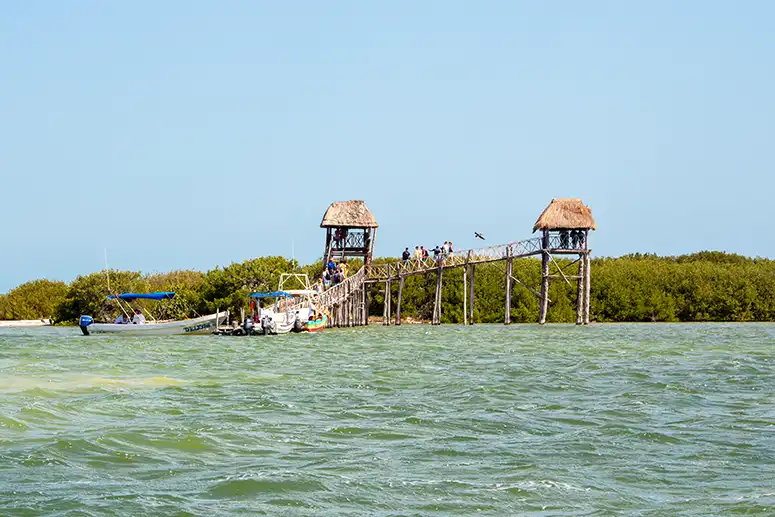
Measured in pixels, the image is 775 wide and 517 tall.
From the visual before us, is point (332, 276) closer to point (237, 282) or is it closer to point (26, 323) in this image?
point (237, 282)

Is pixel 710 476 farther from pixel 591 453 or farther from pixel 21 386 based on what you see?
pixel 21 386

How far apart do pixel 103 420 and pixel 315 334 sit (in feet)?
106

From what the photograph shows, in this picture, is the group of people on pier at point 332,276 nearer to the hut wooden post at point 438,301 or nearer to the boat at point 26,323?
the hut wooden post at point 438,301

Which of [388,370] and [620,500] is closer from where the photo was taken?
[620,500]

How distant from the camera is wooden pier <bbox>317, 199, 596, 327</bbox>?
54438 mm

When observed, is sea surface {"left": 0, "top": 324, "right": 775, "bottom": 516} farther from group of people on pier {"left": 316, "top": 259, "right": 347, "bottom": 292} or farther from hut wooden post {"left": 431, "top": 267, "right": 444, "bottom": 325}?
group of people on pier {"left": 316, "top": 259, "right": 347, "bottom": 292}

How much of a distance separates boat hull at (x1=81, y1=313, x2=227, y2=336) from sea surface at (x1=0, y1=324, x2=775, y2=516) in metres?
18.6

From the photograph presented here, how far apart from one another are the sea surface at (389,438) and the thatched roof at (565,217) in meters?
24.7

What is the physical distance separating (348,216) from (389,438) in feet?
160

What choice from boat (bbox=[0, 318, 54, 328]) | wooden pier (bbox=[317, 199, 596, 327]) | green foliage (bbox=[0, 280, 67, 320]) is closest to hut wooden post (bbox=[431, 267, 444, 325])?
wooden pier (bbox=[317, 199, 596, 327])

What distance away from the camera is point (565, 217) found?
178 ft

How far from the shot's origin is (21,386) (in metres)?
22.8

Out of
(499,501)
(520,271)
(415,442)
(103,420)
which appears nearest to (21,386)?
(103,420)

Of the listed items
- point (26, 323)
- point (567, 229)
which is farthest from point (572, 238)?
point (26, 323)
